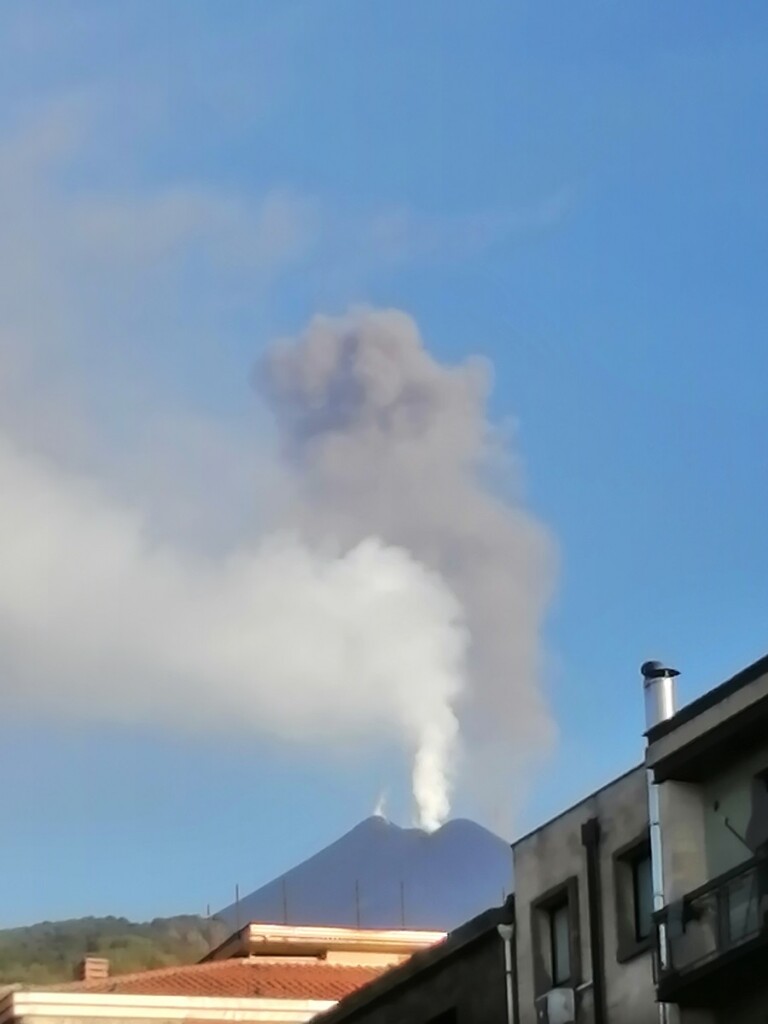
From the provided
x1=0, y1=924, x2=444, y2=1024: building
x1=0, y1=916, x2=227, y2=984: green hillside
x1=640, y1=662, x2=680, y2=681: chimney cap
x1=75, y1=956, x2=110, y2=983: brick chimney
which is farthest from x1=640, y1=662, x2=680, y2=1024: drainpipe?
x1=0, y1=916, x2=227, y2=984: green hillside

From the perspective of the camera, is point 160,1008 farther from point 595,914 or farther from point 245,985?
point 595,914

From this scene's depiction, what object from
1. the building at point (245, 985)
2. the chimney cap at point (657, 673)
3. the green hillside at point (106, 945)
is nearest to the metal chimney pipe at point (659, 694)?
the chimney cap at point (657, 673)

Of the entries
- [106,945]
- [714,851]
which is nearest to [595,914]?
[714,851]

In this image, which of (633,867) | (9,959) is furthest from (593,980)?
(9,959)

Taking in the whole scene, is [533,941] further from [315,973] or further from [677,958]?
[315,973]

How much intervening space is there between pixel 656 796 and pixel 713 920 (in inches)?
100

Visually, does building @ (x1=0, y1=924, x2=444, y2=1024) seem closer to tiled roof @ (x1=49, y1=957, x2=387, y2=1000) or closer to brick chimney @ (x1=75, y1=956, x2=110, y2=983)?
tiled roof @ (x1=49, y1=957, x2=387, y2=1000)

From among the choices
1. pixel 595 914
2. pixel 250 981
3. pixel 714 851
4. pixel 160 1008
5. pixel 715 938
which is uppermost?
pixel 250 981

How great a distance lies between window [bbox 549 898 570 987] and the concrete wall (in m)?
0.36

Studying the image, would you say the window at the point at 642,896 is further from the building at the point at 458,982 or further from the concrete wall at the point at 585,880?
the building at the point at 458,982

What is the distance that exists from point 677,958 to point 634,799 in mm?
3093

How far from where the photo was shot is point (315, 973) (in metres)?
59.8

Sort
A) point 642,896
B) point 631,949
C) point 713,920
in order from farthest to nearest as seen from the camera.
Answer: point 642,896
point 631,949
point 713,920

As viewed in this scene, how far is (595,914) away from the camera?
35250 mm
